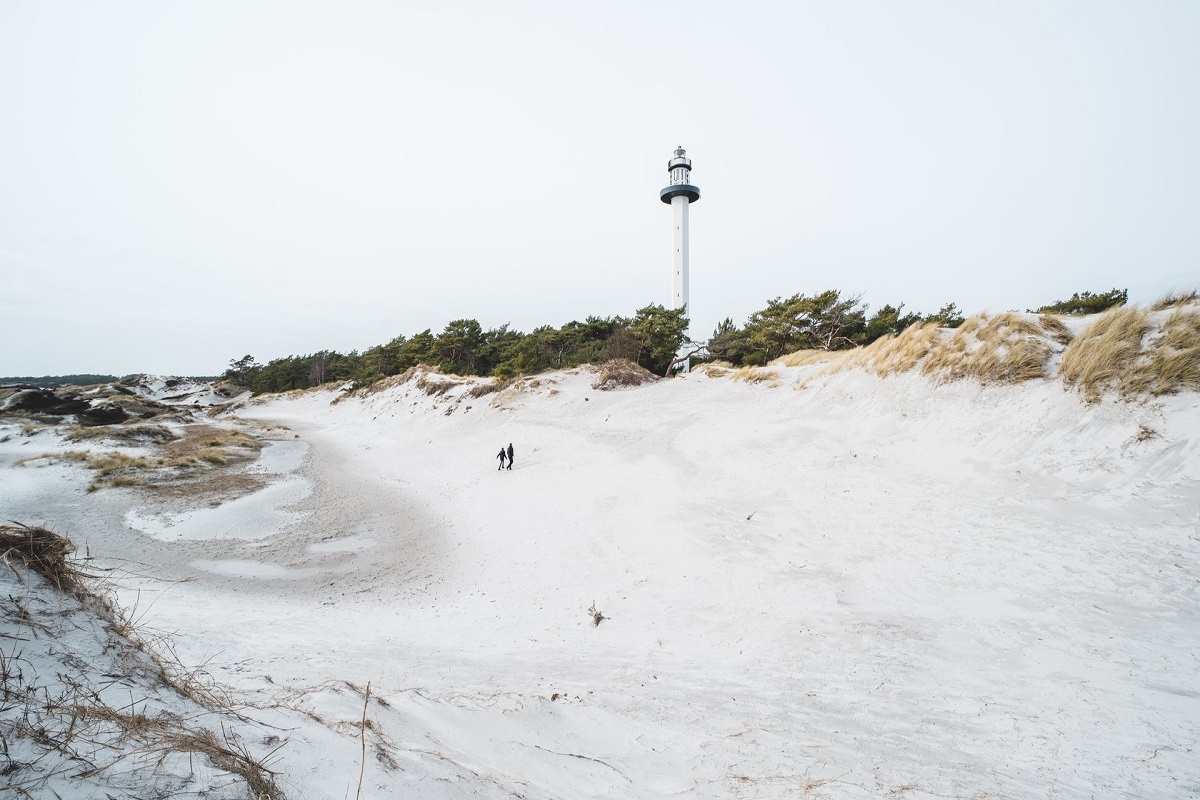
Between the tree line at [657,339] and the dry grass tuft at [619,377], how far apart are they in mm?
2772

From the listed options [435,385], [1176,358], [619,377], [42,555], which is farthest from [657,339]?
[42,555]

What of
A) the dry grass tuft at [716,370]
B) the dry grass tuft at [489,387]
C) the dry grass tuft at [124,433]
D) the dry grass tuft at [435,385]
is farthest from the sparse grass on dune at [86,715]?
the dry grass tuft at [435,385]

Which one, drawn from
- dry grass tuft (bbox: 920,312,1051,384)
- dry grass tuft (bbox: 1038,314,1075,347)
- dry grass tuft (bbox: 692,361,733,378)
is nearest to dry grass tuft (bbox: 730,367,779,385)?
dry grass tuft (bbox: 692,361,733,378)

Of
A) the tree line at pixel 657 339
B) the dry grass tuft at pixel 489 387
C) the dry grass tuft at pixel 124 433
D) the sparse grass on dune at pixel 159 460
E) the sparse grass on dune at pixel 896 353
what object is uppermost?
the tree line at pixel 657 339

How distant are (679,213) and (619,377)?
29.7 metres

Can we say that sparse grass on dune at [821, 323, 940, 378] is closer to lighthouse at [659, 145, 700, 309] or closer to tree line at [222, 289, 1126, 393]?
tree line at [222, 289, 1126, 393]

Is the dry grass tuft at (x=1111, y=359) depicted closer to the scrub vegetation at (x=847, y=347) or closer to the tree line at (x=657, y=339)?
the scrub vegetation at (x=847, y=347)

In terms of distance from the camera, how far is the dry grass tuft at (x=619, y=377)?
23.2 m

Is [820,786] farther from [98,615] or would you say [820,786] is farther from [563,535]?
[563,535]

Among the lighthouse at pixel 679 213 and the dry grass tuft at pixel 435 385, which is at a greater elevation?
the lighthouse at pixel 679 213

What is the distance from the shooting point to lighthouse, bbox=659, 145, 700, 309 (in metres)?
43.6

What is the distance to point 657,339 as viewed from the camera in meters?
29.1

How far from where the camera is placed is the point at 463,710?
151 inches

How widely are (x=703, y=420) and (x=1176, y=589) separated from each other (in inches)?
444
